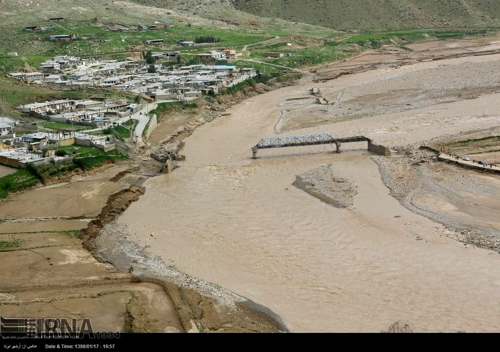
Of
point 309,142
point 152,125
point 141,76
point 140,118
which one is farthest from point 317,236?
point 141,76

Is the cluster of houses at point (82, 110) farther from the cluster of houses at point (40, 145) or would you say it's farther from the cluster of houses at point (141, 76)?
the cluster of houses at point (141, 76)

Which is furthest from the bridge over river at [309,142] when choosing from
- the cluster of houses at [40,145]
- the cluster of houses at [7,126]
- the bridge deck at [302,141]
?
the cluster of houses at [7,126]

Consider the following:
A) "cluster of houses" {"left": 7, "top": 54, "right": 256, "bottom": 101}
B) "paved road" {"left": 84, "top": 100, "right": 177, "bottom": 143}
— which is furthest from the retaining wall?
"cluster of houses" {"left": 7, "top": 54, "right": 256, "bottom": 101}

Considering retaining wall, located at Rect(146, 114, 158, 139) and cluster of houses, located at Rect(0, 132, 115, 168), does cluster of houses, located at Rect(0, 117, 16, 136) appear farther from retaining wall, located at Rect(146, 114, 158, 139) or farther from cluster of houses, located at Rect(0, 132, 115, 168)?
retaining wall, located at Rect(146, 114, 158, 139)

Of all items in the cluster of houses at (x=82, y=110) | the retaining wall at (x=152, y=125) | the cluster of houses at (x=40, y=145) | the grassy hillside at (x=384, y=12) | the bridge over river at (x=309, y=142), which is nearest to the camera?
the cluster of houses at (x=40, y=145)
